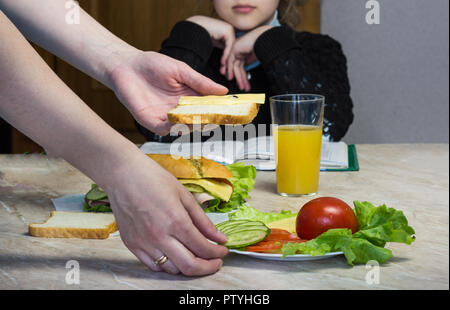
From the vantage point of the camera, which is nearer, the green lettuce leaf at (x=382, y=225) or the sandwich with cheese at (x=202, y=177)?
the green lettuce leaf at (x=382, y=225)

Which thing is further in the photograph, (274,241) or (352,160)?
(352,160)

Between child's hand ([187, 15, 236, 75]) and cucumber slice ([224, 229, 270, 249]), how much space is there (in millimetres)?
1357

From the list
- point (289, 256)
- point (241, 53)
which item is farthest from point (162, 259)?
point (241, 53)

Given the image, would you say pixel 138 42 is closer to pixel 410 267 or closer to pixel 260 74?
pixel 260 74

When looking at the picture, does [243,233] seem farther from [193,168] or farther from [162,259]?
[193,168]

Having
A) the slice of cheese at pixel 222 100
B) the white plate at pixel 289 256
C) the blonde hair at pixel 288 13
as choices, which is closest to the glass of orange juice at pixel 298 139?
the slice of cheese at pixel 222 100

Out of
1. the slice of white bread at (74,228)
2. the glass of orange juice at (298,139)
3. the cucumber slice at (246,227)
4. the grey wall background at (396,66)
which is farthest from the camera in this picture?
the grey wall background at (396,66)

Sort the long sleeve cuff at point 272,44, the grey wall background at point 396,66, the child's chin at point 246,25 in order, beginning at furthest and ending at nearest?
1. the grey wall background at point 396,66
2. the child's chin at point 246,25
3. the long sleeve cuff at point 272,44

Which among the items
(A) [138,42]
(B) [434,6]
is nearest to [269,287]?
(B) [434,6]

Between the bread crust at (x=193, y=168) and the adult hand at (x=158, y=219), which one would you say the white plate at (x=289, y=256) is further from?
the bread crust at (x=193, y=168)

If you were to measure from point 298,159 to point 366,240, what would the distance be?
1.46 feet

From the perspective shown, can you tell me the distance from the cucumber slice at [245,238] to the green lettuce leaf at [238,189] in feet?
0.89

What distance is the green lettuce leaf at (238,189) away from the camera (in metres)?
1.13

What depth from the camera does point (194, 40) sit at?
2.19 meters
